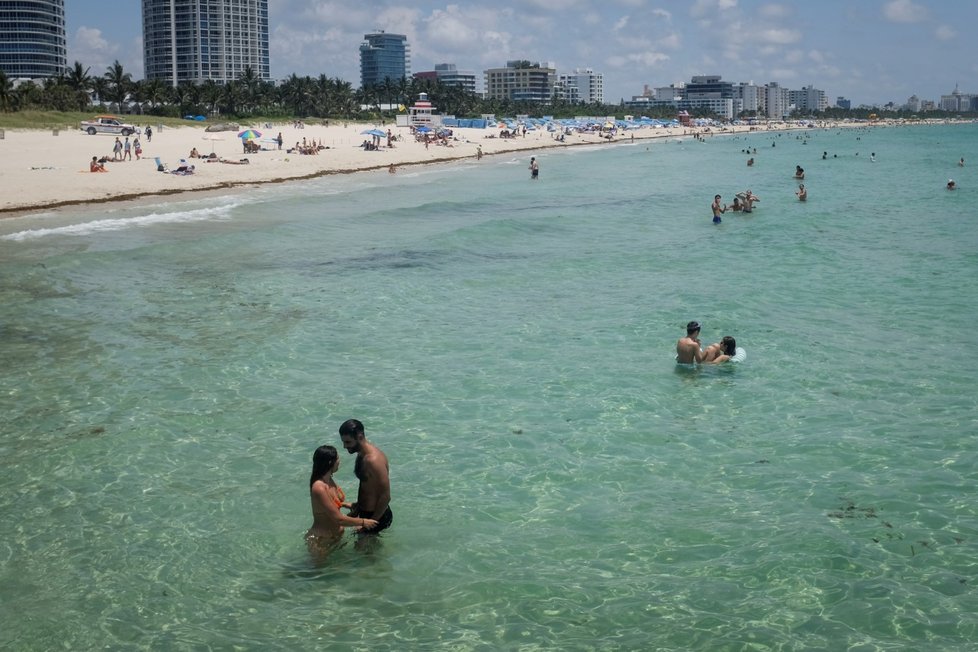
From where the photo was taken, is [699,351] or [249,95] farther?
[249,95]

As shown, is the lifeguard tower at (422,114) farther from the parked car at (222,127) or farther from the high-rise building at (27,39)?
the high-rise building at (27,39)

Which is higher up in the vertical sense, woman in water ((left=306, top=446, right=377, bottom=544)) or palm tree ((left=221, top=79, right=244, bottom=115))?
palm tree ((left=221, top=79, right=244, bottom=115))

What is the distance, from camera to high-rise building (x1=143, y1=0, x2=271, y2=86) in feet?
605

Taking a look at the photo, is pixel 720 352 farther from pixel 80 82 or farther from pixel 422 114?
pixel 422 114

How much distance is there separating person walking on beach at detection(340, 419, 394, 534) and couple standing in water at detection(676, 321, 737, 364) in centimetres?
664

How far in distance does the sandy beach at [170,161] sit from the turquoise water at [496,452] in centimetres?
1518

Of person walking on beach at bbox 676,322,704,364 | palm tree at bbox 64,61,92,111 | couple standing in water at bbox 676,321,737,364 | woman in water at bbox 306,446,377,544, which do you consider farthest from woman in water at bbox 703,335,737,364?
palm tree at bbox 64,61,92,111

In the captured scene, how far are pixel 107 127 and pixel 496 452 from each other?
6658 cm

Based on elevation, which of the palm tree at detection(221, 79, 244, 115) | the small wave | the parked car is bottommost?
the small wave

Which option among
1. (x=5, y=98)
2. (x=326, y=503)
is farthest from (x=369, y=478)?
(x=5, y=98)

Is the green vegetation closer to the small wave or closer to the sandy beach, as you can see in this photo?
the sandy beach

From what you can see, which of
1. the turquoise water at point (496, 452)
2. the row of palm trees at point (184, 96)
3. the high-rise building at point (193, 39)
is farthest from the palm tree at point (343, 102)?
the turquoise water at point (496, 452)

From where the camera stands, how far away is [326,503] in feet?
24.8

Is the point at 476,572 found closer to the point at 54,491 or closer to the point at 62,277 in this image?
the point at 54,491
